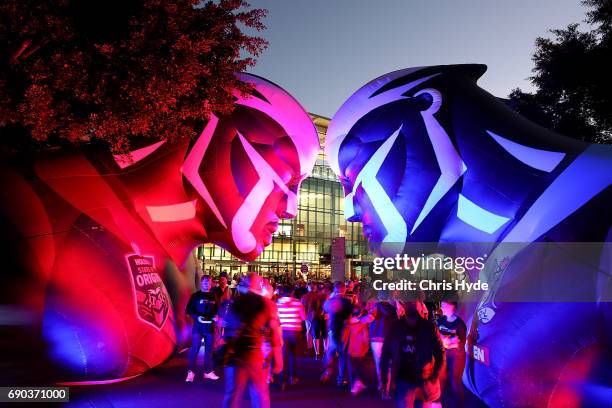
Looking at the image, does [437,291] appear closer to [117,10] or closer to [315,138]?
[315,138]

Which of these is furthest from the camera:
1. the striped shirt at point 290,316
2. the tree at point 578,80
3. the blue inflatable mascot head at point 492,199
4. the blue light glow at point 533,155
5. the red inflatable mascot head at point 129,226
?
the tree at point 578,80

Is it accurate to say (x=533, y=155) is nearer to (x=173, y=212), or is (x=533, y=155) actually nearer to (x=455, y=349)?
(x=455, y=349)

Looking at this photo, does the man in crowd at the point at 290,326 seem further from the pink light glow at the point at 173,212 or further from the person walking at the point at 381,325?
the pink light glow at the point at 173,212

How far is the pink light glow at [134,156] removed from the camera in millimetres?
8094

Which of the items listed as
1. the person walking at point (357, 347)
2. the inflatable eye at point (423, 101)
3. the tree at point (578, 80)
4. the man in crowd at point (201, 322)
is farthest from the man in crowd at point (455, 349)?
the tree at point (578, 80)

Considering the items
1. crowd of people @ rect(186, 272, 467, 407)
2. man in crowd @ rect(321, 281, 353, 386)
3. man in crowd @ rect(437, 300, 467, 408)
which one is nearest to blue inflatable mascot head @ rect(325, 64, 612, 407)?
man in crowd @ rect(437, 300, 467, 408)

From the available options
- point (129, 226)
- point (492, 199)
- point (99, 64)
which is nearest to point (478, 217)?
point (492, 199)

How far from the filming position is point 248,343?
480cm

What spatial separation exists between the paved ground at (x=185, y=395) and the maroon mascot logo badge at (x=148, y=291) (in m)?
0.94

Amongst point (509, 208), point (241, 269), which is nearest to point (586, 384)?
point (509, 208)

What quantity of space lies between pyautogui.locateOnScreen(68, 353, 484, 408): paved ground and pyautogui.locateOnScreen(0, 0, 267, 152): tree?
3806mm

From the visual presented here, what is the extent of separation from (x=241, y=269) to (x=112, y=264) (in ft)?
103

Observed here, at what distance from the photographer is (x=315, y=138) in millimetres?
10930

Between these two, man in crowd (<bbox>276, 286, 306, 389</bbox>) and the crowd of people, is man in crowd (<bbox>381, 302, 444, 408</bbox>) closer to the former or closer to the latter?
the crowd of people
